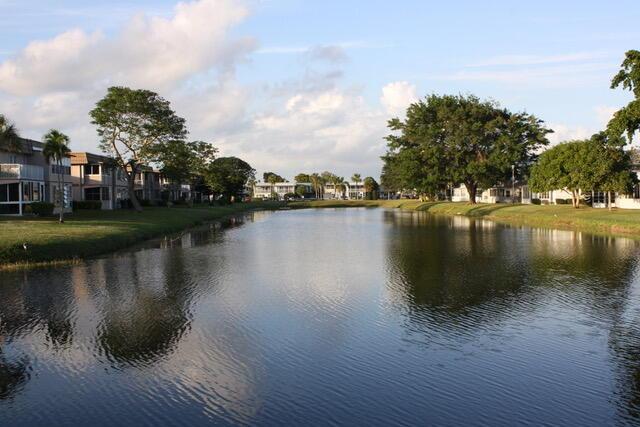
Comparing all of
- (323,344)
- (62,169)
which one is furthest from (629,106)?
(62,169)

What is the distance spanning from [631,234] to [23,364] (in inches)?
1765

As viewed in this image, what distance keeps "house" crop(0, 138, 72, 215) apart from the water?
28.5 meters

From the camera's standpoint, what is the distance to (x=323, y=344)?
15.9 metres

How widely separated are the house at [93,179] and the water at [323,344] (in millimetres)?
50391

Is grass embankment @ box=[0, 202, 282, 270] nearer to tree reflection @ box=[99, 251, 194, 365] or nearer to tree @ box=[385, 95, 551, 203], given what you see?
tree reflection @ box=[99, 251, 194, 365]

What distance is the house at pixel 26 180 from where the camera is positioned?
177 feet

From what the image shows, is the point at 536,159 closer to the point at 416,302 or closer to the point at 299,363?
the point at 416,302

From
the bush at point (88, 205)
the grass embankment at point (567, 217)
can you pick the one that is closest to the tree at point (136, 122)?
the bush at point (88, 205)

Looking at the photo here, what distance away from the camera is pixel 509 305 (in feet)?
67.2

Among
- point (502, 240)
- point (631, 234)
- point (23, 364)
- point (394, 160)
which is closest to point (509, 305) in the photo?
point (23, 364)

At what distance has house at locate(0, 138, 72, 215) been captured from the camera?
5397 cm

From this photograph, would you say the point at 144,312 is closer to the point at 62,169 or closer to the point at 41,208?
the point at 41,208

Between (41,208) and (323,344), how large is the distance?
4463cm

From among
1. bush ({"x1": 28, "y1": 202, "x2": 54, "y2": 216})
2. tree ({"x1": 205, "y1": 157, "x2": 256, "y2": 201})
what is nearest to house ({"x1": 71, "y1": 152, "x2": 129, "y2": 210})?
bush ({"x1": 28, "y1": 202, "x2": 54, "y2": 216})
